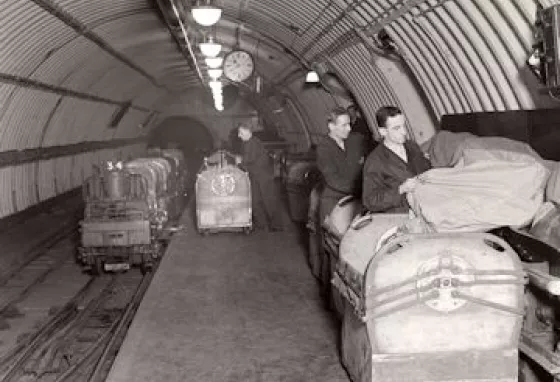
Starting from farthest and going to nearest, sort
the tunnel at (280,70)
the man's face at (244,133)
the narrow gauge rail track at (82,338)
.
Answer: the man's face at (244,133) < the narrow gauge rail track at (82,338) < the tunnel at (280,70)

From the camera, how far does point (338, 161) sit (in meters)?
8.95

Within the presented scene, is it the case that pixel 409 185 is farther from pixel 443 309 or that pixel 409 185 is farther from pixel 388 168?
pixel 443 309

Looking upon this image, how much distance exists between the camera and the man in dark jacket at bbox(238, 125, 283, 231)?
15320mm

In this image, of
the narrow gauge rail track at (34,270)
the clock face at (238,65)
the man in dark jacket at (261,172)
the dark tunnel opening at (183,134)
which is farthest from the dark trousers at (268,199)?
the dark tunnel opening at (183,134)

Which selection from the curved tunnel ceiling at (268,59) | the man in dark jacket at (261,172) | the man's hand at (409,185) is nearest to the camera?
the man's hand at (409,185)

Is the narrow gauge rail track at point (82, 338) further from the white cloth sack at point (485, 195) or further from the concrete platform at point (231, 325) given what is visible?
the white cloth sack at point (485, 195)

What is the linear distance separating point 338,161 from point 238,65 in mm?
11237

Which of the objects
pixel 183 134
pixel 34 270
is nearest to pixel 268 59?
pixel 34 270

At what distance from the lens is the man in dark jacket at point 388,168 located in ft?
20.2

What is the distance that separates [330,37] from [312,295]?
20.5 feet

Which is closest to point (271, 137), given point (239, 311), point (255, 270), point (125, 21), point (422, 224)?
point (125, 21)

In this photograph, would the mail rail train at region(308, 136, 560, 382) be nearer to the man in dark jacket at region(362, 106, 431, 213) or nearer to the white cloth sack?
the white cloth sack

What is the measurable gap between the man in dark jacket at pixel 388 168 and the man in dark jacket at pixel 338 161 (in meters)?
2.43

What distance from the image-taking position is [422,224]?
5.66 m
